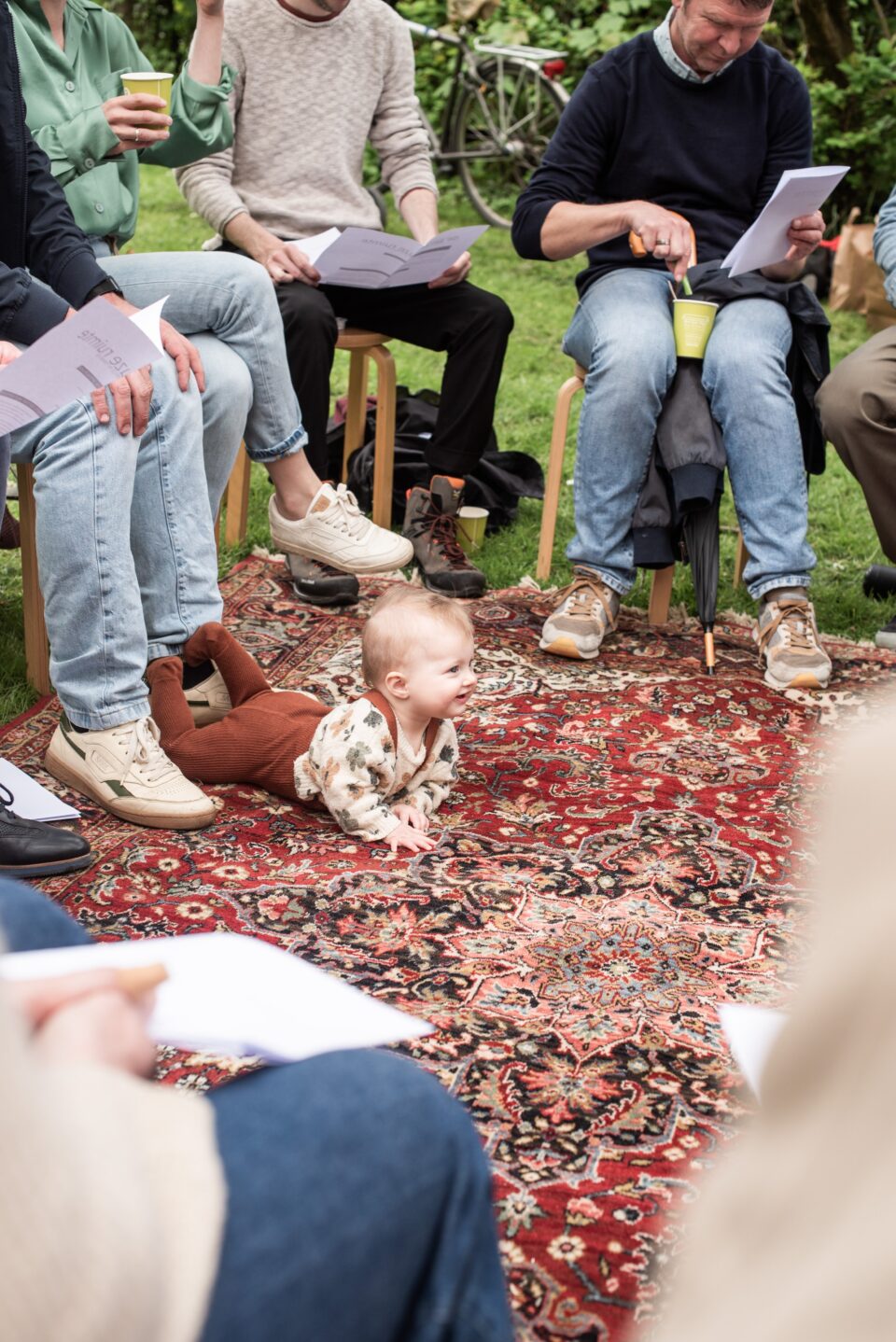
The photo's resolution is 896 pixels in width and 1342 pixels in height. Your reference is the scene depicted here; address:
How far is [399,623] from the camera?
2508 millimetres

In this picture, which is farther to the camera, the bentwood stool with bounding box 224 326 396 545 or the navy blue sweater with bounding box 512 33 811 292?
the bentwood stool with bounding box 224 326 396 545

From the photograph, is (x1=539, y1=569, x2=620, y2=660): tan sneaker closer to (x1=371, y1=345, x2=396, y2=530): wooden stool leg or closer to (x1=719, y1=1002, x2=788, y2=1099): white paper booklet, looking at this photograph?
(x1=371, y1=345, x2=396, y2=530): wooden stool leg

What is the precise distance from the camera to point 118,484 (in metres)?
2.51

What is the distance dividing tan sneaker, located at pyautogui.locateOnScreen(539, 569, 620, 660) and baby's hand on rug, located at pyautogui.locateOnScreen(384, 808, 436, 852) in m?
1.04

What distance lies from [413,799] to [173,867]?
1.51ft

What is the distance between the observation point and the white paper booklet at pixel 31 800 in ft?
8.14

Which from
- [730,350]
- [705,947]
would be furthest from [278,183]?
[705,947]

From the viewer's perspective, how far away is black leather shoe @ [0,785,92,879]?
2.27m

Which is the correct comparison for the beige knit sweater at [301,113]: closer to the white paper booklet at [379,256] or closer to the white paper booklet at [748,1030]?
the white paper booklet at [379,256]

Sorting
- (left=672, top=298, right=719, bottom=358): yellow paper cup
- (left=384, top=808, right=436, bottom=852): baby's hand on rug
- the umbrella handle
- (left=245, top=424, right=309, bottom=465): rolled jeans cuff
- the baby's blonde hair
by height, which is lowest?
(left=384, top=808, right=436, bottom=852): baby's hand on rug

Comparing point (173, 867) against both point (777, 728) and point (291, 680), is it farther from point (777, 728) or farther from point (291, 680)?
point (777, 728)

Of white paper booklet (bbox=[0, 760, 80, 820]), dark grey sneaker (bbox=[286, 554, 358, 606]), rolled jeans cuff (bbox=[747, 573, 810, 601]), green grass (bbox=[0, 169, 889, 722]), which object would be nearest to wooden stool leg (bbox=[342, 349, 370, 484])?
green grass (bbox=[0, 169, 889, 722])

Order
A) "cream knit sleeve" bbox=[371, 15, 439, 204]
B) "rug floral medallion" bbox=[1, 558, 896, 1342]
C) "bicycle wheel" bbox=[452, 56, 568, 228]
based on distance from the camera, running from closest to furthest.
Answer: "rug floral medallion" bbox=[1, 558, 896, 1342] < "cream knit sleeve" bbox=[371, 15, 439, 204] < "bicycle wheel" bbox=[452, 56, 568, 228]

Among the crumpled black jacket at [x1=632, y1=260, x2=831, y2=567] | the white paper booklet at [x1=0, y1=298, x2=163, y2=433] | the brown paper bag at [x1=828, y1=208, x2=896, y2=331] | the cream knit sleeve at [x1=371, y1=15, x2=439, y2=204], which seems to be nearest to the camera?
the white paper booklet at [x1=0, y1=298, x2=163, y2=433]
